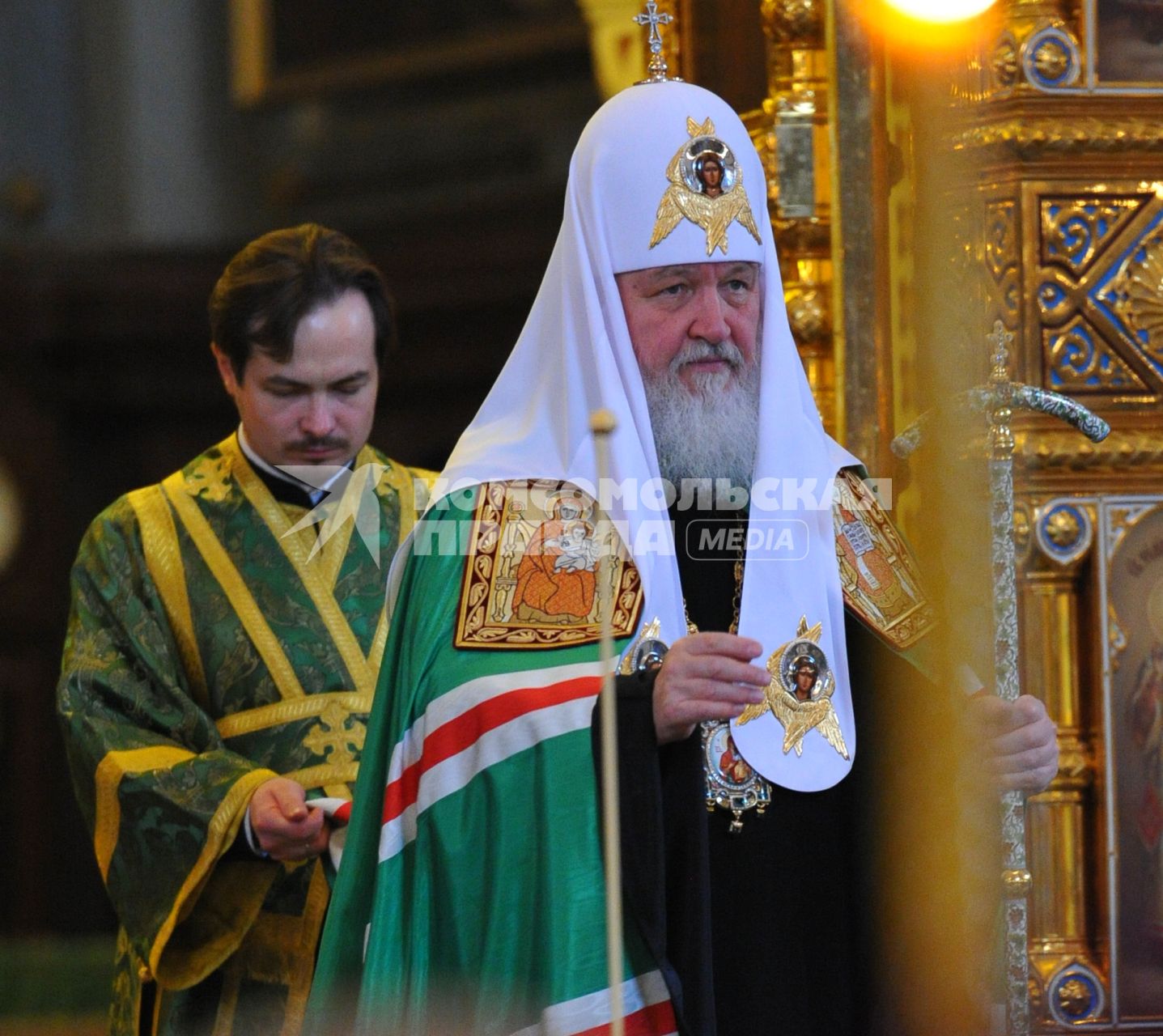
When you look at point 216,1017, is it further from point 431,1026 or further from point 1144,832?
point 1144,832

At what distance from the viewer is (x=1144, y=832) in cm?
416

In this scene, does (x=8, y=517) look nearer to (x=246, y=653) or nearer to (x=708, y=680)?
(x=246, y=653)

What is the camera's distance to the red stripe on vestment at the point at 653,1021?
10.4 feet

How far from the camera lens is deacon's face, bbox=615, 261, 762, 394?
11.6 feet

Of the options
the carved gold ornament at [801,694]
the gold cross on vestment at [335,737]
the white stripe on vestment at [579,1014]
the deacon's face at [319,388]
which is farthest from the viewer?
the deacon's face at [319,388]

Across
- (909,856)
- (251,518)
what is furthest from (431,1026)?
(251,518)

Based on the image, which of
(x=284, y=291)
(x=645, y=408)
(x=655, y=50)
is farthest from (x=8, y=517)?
(x=645, y=408)

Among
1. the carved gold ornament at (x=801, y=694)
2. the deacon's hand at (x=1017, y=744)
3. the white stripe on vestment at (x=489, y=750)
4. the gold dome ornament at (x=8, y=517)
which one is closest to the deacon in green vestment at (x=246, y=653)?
the white stripe on vestment at (x=489, y=750)

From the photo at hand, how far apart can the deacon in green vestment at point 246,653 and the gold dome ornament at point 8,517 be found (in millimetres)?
3022

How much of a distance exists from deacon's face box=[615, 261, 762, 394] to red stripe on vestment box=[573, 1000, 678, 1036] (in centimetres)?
97

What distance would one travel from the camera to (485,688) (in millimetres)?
3281

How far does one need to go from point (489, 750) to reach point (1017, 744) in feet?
2.54

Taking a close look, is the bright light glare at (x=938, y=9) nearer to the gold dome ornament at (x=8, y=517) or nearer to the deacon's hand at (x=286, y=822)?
the deacon's hand at (x=286, y=822)

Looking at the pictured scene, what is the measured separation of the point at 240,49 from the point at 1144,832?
4.86 meters
